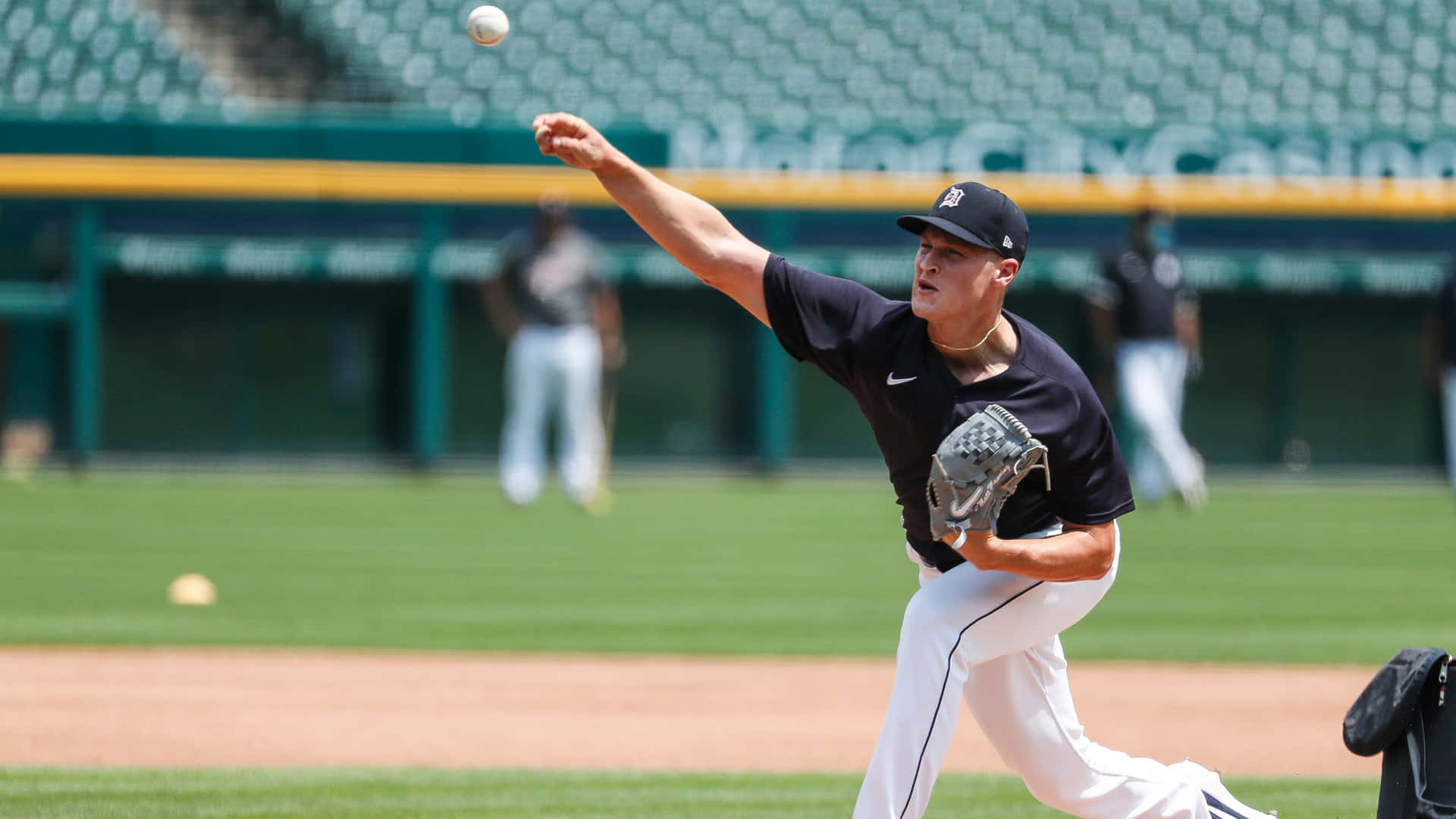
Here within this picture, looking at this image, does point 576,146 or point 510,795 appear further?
point 510,795

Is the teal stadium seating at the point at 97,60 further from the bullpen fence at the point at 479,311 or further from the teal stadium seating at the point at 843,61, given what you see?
the bullpen fence at the point at 479,311

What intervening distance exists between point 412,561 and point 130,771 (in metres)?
4.99

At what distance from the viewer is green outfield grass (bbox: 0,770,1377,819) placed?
4688 millimetres

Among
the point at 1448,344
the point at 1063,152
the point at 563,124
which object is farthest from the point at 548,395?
the point at 563,124

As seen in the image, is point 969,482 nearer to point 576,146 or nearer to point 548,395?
point 576,146

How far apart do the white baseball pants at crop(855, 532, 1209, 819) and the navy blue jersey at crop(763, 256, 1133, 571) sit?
18 cm

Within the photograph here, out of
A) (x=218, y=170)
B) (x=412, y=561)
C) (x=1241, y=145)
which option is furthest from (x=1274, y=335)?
(x=412, y=561)

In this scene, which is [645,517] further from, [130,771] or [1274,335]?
[1274,335]

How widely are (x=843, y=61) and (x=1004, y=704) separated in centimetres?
1809

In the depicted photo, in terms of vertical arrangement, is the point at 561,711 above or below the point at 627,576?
above

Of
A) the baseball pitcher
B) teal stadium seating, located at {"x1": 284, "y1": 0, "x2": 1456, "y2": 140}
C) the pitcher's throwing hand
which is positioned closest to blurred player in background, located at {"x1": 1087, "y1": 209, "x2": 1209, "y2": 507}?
teal stadium seating, located at {"x1": 284, "y1": 0, "x2": 1456, "y2": 140}

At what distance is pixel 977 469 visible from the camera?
3.46 meters

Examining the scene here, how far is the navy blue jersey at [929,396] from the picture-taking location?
3754 millimetres

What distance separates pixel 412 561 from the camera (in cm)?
1026
